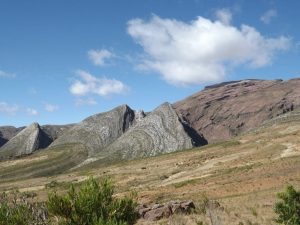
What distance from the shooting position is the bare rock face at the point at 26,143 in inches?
6752

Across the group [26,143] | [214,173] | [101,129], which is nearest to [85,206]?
[214,173]

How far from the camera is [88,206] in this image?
2072cm

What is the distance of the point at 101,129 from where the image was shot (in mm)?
157250

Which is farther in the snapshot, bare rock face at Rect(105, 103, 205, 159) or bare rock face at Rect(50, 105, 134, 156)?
bare rock face at Rect(50, 105, 134, 156)

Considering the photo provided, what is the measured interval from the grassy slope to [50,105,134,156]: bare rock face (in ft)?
17.4

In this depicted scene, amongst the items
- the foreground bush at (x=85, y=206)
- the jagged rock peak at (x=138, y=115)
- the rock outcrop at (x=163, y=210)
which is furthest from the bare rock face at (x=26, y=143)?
the foreground bush at (x=85, y=206)

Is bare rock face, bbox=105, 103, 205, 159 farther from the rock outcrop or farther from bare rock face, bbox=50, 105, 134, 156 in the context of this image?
the rock outcrop

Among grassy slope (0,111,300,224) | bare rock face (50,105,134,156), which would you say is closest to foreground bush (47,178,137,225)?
grassy slope (0,111,300,224)

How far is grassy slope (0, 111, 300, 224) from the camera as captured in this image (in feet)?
148

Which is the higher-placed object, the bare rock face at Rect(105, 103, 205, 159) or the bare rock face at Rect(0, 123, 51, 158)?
the bare rock face at Rect(0, 123, 51, 158)

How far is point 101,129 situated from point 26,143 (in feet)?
121

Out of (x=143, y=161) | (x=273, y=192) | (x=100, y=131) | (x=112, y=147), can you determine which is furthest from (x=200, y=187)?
(x=100, y=131)

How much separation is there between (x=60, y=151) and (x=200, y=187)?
97.6 meters

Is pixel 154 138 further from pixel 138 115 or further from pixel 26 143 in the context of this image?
pixel 26 143
